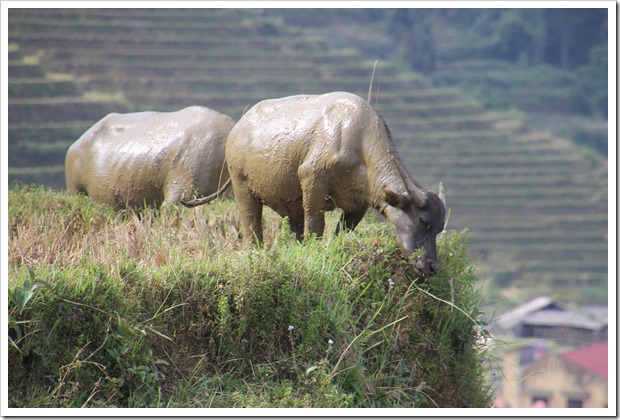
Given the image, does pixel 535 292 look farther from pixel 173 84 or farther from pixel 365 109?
pixel 365 109

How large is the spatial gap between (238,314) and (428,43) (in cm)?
8141

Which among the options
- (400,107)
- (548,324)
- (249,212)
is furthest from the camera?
(400,107)

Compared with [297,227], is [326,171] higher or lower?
higher

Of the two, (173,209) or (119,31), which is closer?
(173,209)

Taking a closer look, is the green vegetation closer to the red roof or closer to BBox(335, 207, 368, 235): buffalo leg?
BBox(335, 207, 368, 235): buffalo leg

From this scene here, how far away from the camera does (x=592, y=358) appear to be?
124 ft

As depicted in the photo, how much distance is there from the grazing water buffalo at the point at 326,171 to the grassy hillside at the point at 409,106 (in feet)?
157

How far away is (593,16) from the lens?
265ft

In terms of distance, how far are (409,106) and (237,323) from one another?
63.9 m

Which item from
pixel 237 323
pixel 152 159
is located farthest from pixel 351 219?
pixel 152 159

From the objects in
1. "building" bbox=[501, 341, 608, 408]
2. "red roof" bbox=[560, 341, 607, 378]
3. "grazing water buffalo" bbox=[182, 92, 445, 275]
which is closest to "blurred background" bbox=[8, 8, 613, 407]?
"red roof" bbox=[560, 341, 607, 378]

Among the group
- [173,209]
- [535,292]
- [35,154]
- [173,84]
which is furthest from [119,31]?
[173,209]

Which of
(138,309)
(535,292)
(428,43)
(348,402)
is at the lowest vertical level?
(535,292)

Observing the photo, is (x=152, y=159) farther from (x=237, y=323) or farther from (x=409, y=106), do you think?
(x=409, y=106)
